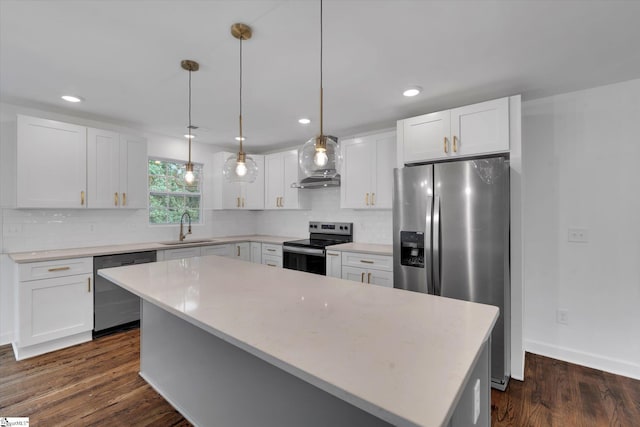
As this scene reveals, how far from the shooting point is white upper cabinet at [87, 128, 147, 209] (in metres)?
3.25

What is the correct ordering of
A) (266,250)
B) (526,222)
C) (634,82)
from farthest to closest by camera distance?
(266,250) → (526,222) → (634,82)

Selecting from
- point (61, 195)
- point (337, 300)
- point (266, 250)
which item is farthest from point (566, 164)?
point (61, 195)

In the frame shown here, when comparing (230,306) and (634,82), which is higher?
(634,82)

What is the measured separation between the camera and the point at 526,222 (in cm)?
284

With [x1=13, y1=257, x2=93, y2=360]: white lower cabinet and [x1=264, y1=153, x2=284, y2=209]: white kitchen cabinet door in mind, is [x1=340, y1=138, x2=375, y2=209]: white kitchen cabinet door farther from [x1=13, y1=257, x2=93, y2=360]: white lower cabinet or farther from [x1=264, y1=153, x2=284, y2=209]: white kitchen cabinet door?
[x1=13, y1=257, x2=93, y2=360]: white lower cabinet

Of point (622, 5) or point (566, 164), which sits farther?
point (566, 164)

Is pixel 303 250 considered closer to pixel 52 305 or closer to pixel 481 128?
pixel 481 128

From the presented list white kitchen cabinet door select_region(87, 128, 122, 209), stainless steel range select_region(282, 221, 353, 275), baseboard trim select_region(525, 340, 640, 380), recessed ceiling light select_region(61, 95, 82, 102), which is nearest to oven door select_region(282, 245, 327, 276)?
stainless steel range select_region(282, 221, 353, 275)

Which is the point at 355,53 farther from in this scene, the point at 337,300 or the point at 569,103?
the point at 569,103

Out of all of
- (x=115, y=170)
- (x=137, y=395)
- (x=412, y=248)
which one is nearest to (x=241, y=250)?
(x=115, y=170)

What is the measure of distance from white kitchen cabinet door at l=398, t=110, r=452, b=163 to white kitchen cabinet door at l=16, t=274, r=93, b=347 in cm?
351

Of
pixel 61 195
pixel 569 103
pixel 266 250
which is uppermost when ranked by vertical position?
pixel 569 103

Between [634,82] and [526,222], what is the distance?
136 centimetres

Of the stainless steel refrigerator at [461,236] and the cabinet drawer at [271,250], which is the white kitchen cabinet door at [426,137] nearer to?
the stainless steel refrigerator at [461,236]
